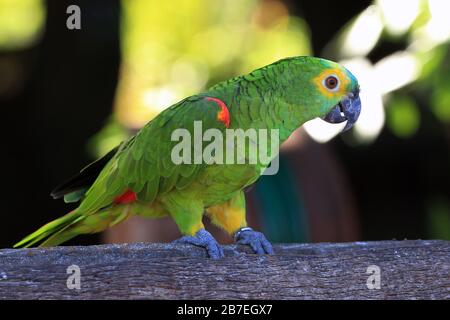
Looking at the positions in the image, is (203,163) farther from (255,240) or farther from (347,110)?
(347,110)

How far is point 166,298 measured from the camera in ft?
7.52

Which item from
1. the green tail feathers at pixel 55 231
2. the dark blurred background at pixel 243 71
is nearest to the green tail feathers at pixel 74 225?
the green tail feathers at pixel 55 231

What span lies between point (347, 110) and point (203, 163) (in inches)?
28.3

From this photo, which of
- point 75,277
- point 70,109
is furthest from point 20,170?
point 75,277

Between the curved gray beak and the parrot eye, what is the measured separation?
8 cm

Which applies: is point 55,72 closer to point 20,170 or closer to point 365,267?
point 20,170

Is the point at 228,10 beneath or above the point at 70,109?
above

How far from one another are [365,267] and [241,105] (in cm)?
90

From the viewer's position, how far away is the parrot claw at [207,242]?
98.7 inches

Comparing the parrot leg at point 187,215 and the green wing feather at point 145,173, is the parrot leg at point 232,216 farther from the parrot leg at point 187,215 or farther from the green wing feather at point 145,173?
the green wing feather at point 145,173

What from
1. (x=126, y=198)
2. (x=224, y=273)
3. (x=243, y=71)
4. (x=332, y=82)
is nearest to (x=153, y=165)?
(x=126, y=198)

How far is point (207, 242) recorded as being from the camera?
8.58ft

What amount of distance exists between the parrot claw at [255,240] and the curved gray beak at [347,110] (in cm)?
64

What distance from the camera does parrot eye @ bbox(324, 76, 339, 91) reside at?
300cm
